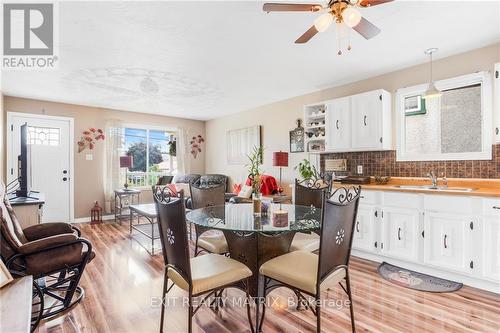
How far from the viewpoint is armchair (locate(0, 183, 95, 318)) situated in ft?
6.45

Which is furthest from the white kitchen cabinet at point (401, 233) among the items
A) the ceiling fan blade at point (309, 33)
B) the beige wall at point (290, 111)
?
the ceiling fan blade at point (309, 33)

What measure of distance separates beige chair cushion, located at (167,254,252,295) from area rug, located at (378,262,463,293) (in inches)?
72.0

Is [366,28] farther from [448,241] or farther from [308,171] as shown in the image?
[308,171]

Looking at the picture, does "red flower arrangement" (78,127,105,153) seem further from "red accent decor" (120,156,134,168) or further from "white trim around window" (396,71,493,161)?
"white trim around window" (396,71,493,161)

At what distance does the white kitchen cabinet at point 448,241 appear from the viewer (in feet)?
8.61

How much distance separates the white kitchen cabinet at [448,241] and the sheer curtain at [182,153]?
550cm

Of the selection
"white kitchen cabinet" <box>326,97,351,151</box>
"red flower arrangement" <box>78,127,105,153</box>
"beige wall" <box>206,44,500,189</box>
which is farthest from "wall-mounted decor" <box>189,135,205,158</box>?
"white kitchen cabinet" <box>326,97,351,151</box>

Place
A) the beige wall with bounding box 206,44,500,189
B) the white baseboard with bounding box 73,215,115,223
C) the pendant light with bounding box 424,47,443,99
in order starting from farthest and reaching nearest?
the white baseboard with bounding box 73,215,115,223 < the beige wall with bounding box 206,44,500,189 < the pendant light with bounding box 424,47,443,99

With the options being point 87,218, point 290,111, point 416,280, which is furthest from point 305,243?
point 87,218

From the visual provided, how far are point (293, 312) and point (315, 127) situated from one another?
302 centimetres

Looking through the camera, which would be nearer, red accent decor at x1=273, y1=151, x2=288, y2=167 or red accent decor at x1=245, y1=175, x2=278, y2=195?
red accent decor at x1=273, y1=151, x2=288, y2=167

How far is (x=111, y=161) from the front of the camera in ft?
19.4

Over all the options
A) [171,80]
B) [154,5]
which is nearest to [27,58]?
[171,80]

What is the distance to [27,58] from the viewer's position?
326cm
